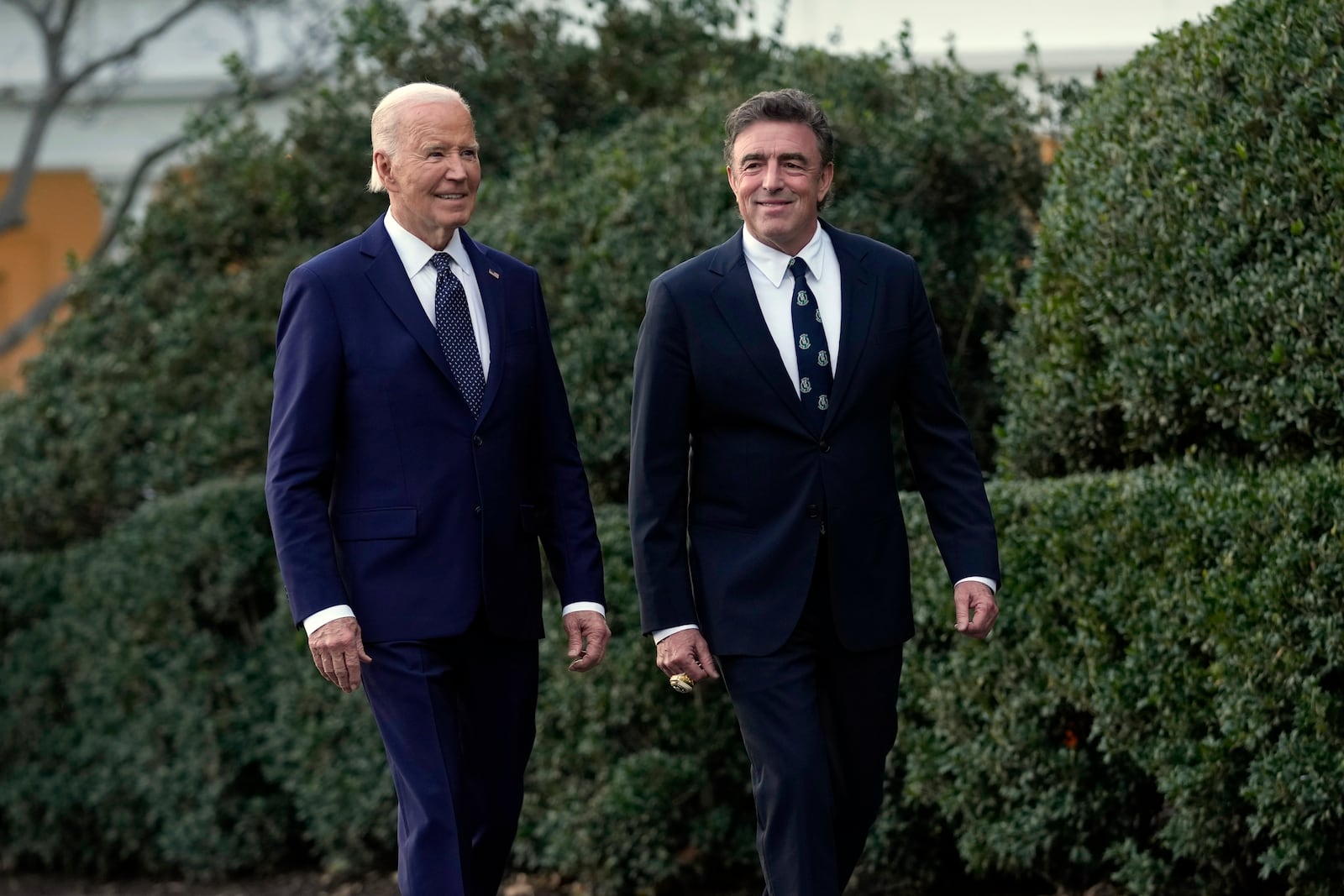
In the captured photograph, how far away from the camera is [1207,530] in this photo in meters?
Result: 4.96

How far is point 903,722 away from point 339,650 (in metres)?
2.62

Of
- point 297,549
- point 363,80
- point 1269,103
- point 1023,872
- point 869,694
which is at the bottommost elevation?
point 1023,872

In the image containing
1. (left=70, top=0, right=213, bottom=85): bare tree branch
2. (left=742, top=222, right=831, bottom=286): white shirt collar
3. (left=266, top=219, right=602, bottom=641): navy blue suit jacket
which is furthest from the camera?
(left=70, top=0, right=213, bottom=85): bare tree branch

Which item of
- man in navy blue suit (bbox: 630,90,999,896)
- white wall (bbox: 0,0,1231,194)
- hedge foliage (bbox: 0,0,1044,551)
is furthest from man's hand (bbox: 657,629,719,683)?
white wall (bbox: 0,0,1231,194)

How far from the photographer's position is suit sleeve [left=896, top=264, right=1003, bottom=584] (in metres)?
4.41

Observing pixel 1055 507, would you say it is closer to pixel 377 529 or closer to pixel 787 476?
pixel 787 476

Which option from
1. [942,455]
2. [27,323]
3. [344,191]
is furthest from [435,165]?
[27,323]

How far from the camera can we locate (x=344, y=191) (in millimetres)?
9281

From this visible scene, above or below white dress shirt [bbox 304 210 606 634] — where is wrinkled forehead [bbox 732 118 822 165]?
above

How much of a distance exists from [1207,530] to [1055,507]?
1.95ft

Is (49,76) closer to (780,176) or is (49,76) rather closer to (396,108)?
(396,108)

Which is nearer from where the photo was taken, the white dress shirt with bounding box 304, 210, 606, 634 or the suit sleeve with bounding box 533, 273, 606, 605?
the white dress shirt with bounding box 304, 210, 606, 634

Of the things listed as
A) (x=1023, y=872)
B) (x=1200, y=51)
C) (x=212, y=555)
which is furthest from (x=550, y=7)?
(x=1023, y=872)

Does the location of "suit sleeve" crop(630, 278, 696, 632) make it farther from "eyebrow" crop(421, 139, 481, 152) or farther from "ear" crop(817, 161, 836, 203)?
"eyebrow" crop(421, 139, 481, 152)
